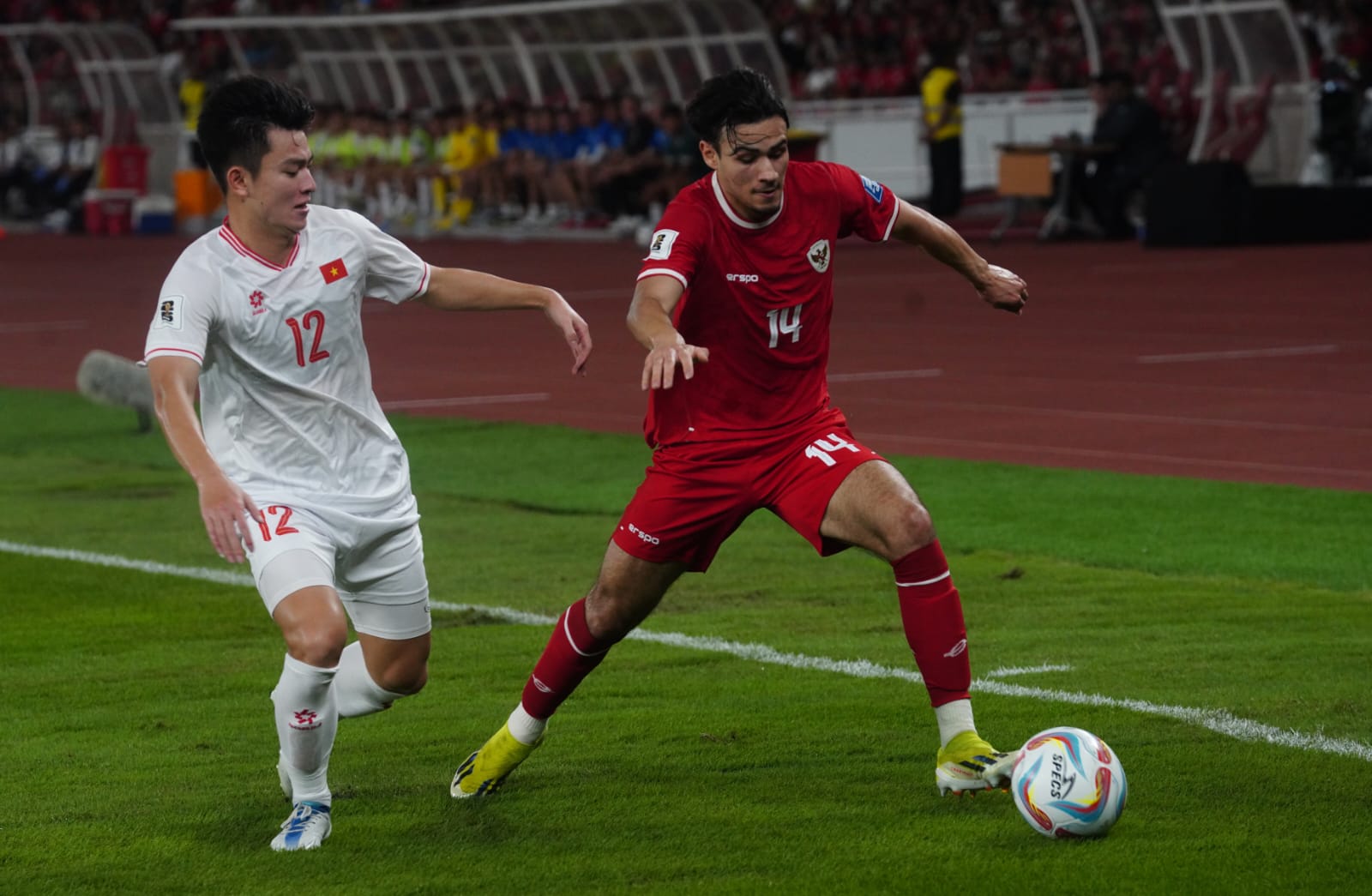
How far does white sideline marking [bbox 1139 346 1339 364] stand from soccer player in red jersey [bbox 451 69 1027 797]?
390 inches

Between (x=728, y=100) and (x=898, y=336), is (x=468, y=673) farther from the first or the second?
(x=898, y=336)

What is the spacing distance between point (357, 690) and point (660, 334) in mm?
1219

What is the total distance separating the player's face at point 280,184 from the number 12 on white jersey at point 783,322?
124cm

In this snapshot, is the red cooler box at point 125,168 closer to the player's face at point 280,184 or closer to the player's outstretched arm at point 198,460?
the player's face at point 280,184

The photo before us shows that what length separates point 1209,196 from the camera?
2552 centimetres

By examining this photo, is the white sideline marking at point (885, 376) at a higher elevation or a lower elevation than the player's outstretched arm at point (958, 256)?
lower

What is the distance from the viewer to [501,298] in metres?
5.29

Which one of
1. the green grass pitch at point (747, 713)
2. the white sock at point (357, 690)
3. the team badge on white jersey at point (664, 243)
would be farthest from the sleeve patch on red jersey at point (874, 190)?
the white sock at point (357, 690)

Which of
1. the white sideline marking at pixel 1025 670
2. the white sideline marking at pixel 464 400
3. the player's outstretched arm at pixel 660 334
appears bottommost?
the white sideline marking at pixel 464 400

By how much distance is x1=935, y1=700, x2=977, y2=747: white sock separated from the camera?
17.1ft

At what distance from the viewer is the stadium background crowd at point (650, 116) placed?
2941 centimetres

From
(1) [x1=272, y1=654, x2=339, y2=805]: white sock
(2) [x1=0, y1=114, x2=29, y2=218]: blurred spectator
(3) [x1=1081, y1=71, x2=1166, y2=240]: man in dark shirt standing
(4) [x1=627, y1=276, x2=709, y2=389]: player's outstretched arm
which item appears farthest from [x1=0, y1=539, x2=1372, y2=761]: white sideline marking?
(2) [x1=0, y1=114, x2=29, y2=218]: blurred spectator

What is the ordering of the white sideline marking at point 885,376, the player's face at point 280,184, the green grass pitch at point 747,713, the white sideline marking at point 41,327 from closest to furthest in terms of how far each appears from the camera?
the green grass pitch at point 747,713 < the player's face at point 280,184 < the white sideline marking at point 885,376 < the white sideline marking at point 41,327

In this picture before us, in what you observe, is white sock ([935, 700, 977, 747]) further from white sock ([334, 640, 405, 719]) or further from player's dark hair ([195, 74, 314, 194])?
player's dark hair ([195, 74, 314, 194])
